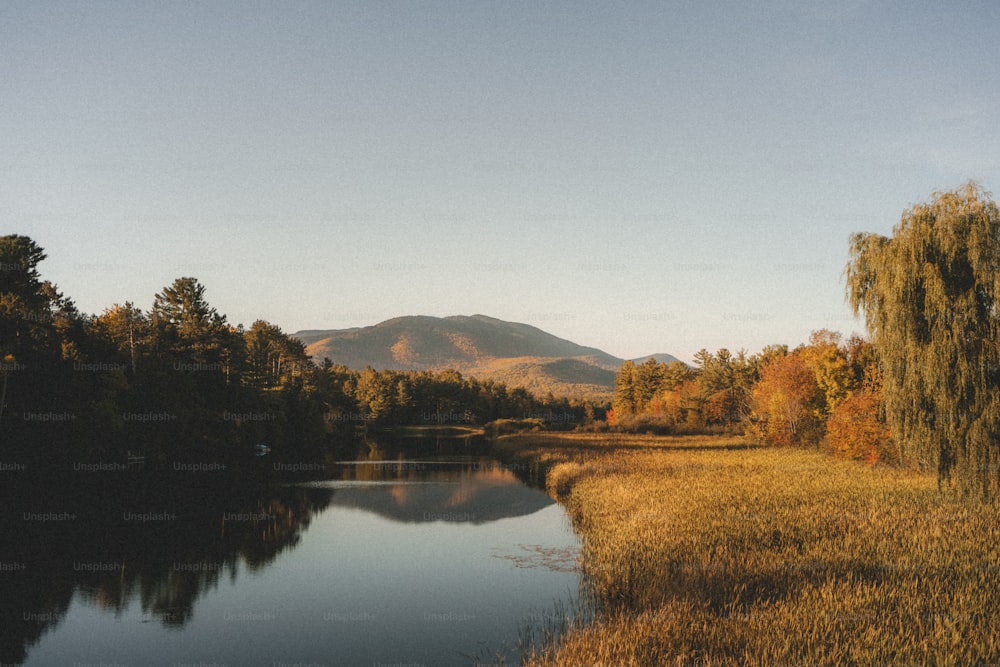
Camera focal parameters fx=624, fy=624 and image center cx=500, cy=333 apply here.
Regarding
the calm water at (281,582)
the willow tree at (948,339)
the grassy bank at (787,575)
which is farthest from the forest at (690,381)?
the calm water at (281,582)

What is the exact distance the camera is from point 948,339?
2308 centimetres

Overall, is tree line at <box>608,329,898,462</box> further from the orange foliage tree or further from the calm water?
the calm water

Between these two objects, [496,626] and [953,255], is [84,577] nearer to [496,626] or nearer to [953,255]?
[496,626]

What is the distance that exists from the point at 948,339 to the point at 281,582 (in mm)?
25926

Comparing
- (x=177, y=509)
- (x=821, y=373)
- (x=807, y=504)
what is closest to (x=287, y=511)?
(x=177, y=509)

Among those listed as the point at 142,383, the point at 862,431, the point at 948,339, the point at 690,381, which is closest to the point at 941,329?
the point at 948,339

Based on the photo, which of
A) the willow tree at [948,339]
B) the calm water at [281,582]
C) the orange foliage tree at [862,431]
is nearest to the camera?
the calm water at [281,582]

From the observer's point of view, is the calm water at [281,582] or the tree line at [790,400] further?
the tree line at [790,400]

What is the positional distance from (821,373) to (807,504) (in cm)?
4041

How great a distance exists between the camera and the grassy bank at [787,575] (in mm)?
11945

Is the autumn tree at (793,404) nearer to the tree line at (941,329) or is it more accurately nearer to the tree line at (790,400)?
the tree line at (790,400)

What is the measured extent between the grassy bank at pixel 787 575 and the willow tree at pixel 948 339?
2378 mm

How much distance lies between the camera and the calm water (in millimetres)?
16219

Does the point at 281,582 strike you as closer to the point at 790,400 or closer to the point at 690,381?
the point at 790,400
